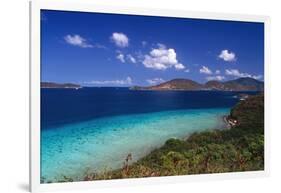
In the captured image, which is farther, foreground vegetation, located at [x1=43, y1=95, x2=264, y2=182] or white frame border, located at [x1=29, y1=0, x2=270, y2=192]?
foreground vegetation, located at [x1=43, y1=95, x2=264, y2=182]

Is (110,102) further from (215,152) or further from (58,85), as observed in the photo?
(215,152)

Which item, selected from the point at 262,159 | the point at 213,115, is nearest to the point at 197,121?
the point at 213,115

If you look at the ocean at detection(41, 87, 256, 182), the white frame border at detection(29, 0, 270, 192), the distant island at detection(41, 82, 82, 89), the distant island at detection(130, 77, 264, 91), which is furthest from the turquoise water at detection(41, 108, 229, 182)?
the distant island at detection(41, 82, 82, 89)

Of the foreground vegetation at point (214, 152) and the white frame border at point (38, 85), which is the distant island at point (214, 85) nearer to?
the foreground vegetation at point (214, 152)

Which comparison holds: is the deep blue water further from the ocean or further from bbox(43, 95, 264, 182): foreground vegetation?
bbox(43, 95, 264, 182): foreground vegetation

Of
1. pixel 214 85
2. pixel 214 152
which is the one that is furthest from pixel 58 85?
pixel 214 152

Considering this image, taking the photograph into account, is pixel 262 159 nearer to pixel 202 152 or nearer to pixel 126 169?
pixel 202 152
